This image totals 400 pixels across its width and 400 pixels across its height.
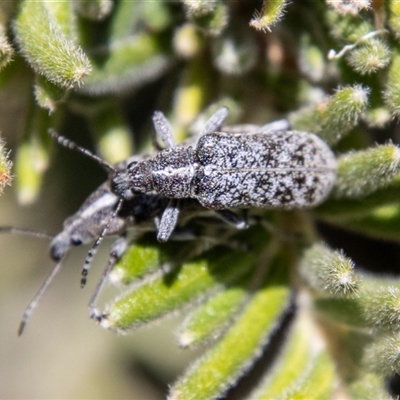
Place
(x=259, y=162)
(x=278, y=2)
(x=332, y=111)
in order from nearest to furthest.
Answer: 1. (x=278, y=2)
2. (x=332, y=111)
3. (x=259, y=162)

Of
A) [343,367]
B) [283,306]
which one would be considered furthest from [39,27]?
[343,367]

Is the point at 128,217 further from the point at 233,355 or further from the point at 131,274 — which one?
the point at 233,355

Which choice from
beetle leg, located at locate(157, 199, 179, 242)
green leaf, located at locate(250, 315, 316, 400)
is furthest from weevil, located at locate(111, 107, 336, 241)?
green leaf, located at locate(250, 315, 316, 400)

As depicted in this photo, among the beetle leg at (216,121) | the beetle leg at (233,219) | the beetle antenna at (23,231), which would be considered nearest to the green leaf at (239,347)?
the beetle leg at (233,219)

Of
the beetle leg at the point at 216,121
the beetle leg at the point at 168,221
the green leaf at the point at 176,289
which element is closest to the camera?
the green leaf at the point at 176,289

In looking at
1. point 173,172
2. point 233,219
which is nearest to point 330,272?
point 233,219

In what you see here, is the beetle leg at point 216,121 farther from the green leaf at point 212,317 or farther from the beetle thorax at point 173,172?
the green leaf at point 212,317


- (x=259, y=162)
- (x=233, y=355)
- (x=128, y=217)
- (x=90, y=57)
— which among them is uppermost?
(x=90, y=57)
